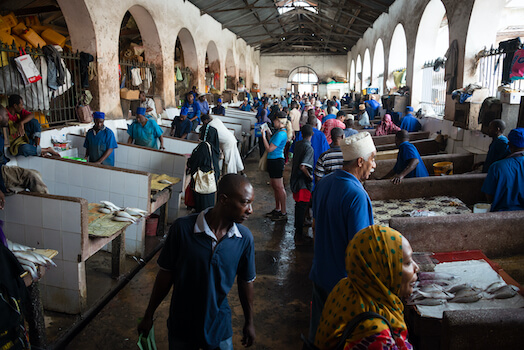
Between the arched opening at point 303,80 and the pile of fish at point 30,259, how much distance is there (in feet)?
100

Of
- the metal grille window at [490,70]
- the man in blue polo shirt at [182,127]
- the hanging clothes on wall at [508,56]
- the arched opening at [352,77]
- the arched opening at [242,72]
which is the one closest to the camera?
the hanging clothes on wall at [508,56]

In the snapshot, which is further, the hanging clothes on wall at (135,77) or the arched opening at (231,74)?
the arched opening at (231,74)

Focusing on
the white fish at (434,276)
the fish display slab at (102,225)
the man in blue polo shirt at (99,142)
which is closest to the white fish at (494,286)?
the white fish at (434,276)

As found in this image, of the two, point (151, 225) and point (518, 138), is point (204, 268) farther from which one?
point (151, 225)

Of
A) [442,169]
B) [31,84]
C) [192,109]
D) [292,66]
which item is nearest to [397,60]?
[192,109]

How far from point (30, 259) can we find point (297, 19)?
22854 millimetres

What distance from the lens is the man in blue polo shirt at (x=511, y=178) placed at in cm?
404

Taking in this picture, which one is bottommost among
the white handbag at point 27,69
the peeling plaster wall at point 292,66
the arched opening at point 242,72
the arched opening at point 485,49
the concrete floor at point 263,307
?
the concrete floor at point 263,307

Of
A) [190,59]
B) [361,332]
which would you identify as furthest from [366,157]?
[190,59]

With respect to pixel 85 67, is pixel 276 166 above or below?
below

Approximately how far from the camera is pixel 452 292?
2928 millimetres

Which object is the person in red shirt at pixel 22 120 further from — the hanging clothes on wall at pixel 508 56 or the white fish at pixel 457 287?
the hanging clothes on wall at pixel 508 56

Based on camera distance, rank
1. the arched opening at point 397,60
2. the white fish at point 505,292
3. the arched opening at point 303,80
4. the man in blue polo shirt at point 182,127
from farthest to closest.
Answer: the arched opening at point 303,80, the arched opening at point 397,60, the man in blue polo shirt at point 182,127, the white fish at point 505,292

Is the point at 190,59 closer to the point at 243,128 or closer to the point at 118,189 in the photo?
the point at 243,128
